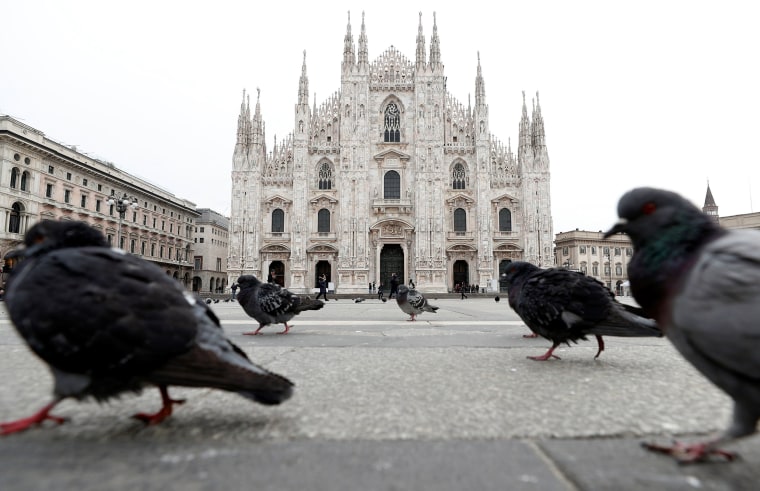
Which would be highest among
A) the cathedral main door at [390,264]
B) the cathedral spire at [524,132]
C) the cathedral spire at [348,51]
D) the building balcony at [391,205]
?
the cathedral spire at [348,51]

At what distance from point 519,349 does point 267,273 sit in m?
28.4

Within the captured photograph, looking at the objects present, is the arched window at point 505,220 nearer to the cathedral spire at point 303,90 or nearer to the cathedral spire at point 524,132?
the cathedral spire at point 524,132

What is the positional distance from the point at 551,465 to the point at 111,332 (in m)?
1.34

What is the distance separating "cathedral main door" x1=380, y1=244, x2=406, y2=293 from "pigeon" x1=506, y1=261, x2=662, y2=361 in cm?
2759

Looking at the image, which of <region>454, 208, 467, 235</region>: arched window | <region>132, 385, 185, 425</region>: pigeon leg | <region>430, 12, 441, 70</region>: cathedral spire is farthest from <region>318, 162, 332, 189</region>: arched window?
<region>132, 385, 185, 425</region>: pigeon leg

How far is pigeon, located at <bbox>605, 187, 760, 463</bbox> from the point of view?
105 cm

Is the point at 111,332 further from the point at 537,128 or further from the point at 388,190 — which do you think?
the point at 537,128

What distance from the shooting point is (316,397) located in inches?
74.9

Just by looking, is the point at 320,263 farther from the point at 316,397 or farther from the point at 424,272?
the point at 316,397

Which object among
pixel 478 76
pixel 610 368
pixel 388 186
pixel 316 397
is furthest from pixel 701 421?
pixel 478 76

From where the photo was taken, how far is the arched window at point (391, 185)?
30938 mm

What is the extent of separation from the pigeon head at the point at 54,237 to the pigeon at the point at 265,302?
3553 mm

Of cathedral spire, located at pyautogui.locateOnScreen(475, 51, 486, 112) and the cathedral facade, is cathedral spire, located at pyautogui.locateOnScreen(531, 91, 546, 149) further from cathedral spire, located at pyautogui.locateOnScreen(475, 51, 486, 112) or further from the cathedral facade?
cathedral spire, located at pyautogui.locateOnScreen(475, 51, 486, 112)

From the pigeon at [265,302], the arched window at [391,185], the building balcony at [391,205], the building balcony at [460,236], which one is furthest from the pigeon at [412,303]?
the arched window at [391,185]
